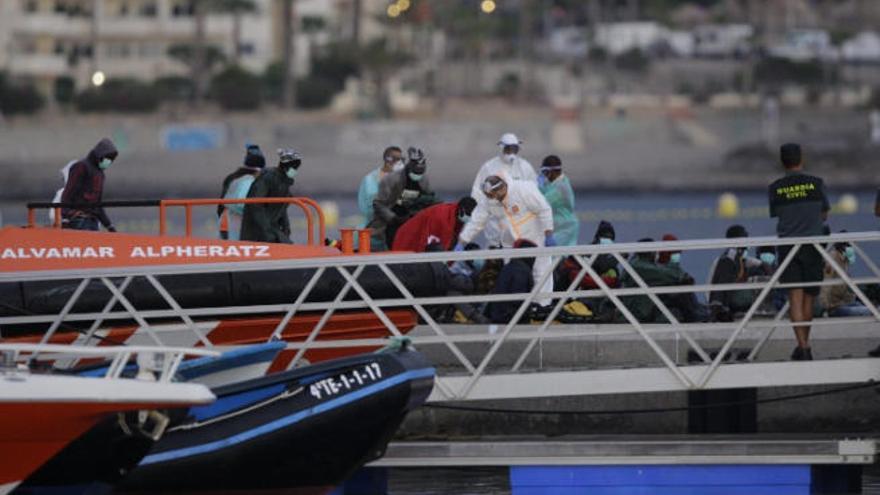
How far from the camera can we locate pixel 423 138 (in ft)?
339

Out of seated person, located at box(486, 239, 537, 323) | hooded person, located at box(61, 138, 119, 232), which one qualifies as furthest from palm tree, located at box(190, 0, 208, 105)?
seated person, located at box(486, 239, 537, 323)

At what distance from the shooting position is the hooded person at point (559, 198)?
1995 cm

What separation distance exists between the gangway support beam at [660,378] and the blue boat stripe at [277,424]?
1.39 m

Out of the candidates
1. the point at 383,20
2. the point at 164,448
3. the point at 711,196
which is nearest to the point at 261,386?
the point at 164,448

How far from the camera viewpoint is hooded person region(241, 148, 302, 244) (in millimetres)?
17656

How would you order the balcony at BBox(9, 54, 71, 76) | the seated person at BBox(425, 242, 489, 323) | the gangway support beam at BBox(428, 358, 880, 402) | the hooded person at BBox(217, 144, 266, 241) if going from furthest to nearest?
the balcony at BBox(9, 54, 71, 76), the hooded person at BBox(217, 144, 266, 241), the seated person at BBox(425, 242, 489, 323), the gangway support beam at BBox(428, 358, 880, 402)

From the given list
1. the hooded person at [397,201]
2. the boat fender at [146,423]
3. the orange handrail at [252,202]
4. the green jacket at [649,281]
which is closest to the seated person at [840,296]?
the green jacket at [649,281]

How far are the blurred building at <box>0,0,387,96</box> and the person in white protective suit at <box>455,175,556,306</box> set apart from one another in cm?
→ 8974

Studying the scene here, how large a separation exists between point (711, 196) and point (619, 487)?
3246 inches

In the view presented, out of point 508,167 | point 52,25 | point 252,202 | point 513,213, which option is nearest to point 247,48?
point 52,25

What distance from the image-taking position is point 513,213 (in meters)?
18.1

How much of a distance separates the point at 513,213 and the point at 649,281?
1.25m

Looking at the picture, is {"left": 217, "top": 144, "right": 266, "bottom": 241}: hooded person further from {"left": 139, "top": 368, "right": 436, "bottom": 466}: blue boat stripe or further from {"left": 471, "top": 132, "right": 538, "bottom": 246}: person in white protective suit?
{"left": 139, "top": 368, "right": 436, "bottom": 466}: blue boat stripe

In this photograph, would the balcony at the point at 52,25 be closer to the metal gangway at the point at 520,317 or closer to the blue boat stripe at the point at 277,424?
the metal gangway at the point at 520,317
